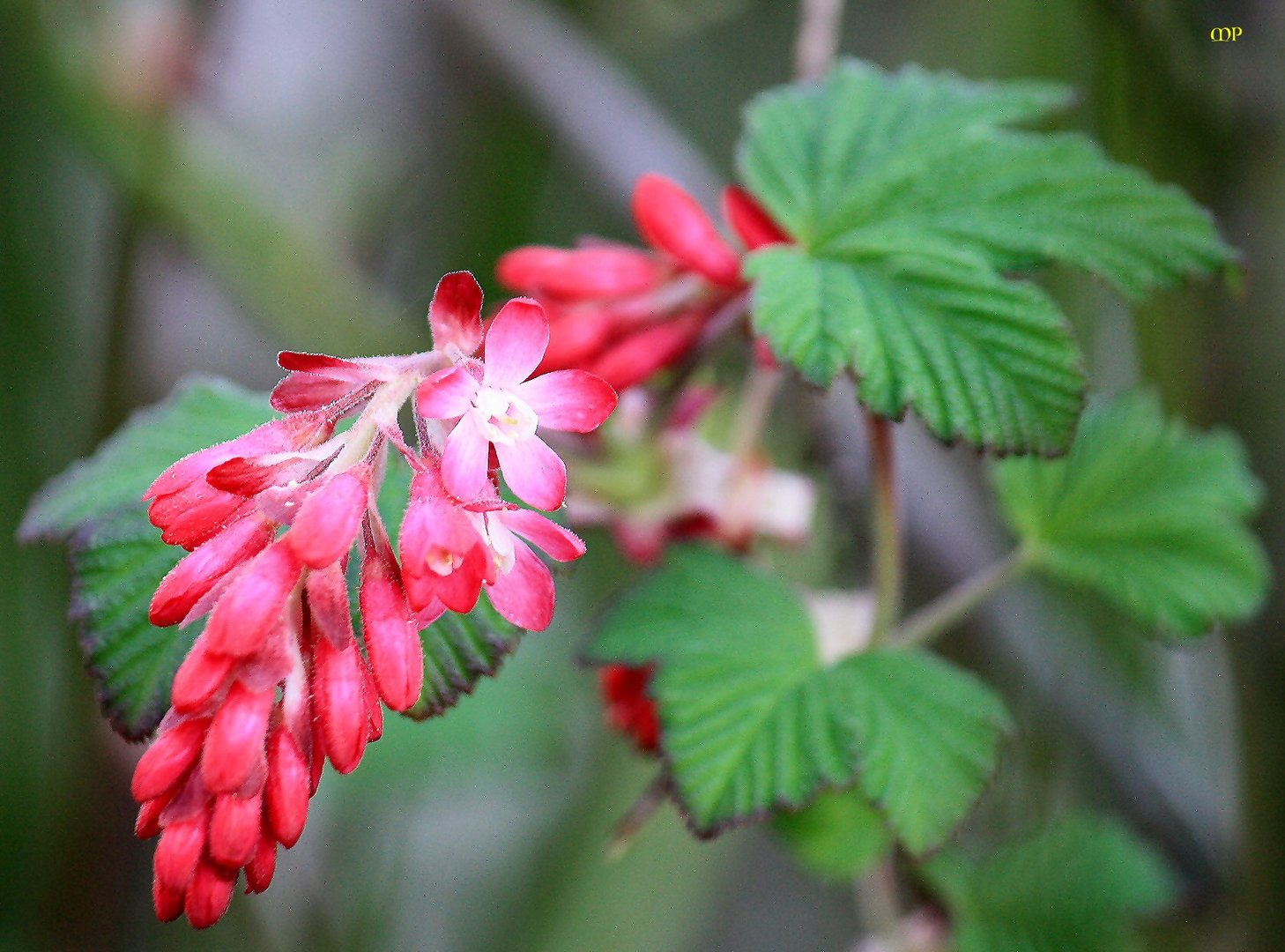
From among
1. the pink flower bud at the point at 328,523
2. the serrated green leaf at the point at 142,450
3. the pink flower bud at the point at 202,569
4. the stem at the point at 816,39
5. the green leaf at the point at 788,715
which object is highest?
the serrated green leaf at the point at 142,450

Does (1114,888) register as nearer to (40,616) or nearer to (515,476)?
(515,476)

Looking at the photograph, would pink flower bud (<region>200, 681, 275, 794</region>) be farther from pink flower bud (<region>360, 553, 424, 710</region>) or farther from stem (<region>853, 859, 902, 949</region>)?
stem (<region>853, 859, 902, 949</region>)

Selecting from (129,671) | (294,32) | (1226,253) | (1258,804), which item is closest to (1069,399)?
(1226,253)

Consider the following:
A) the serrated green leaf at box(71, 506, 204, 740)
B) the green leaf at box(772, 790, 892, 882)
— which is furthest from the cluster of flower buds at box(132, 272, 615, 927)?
the green leaf at box(772, 790, 892, 882)

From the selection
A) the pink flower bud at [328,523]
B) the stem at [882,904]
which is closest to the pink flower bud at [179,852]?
the pink flower bud at [328,523]

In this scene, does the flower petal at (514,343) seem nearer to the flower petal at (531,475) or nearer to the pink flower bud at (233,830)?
the flower petal at (531,475)
